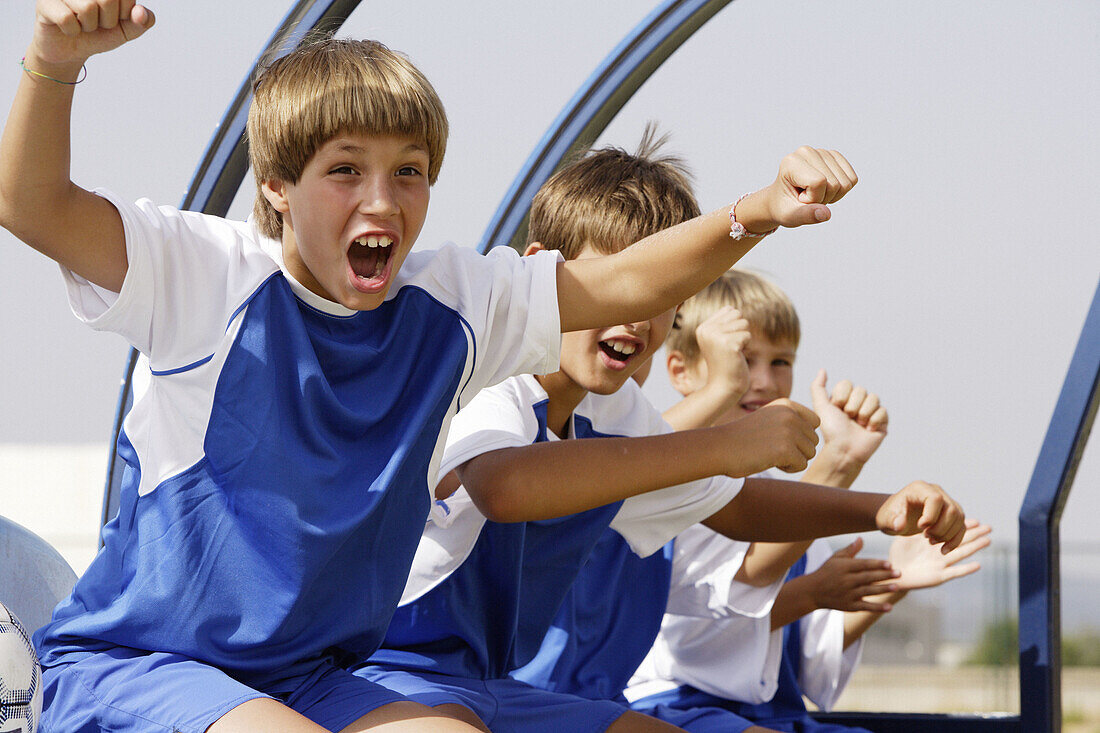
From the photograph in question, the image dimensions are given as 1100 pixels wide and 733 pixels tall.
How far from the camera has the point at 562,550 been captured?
2127 mm

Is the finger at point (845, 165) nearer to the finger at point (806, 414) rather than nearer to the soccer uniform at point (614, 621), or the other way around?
the finger at point (806, 414)

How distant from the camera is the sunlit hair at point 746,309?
9.98ft

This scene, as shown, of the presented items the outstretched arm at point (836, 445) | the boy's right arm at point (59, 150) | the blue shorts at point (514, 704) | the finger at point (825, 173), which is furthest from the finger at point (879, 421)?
the boy's right arm at point (59, 150)

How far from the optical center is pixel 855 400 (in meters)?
2.38

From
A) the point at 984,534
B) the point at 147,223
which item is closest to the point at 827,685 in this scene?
the point at 984,534

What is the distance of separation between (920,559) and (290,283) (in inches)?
72.6

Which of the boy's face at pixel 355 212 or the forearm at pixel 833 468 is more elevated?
the boy's face at pixel 355 212

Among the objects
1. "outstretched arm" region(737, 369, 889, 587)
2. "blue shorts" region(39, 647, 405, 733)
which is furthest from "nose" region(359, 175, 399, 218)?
"outstretched arm" region(737, 369, 889, 587)

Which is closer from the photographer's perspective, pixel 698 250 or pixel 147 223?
pixel 147 223

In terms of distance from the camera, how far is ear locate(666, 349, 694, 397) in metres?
3.21

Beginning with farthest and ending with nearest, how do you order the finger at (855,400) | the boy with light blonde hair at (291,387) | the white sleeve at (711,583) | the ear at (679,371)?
the ear at (679,371)
the white sleeve at (711,583)
the finger at (855,400)
the boy with light blonde hair at (291,387)

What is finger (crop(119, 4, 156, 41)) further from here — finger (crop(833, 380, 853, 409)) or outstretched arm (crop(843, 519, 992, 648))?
outstretched arm (crop(843, 519, 992, 648))

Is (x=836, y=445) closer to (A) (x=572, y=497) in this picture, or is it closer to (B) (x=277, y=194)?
(A) (x=572, y=497)

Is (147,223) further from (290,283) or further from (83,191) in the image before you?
(290,283)
